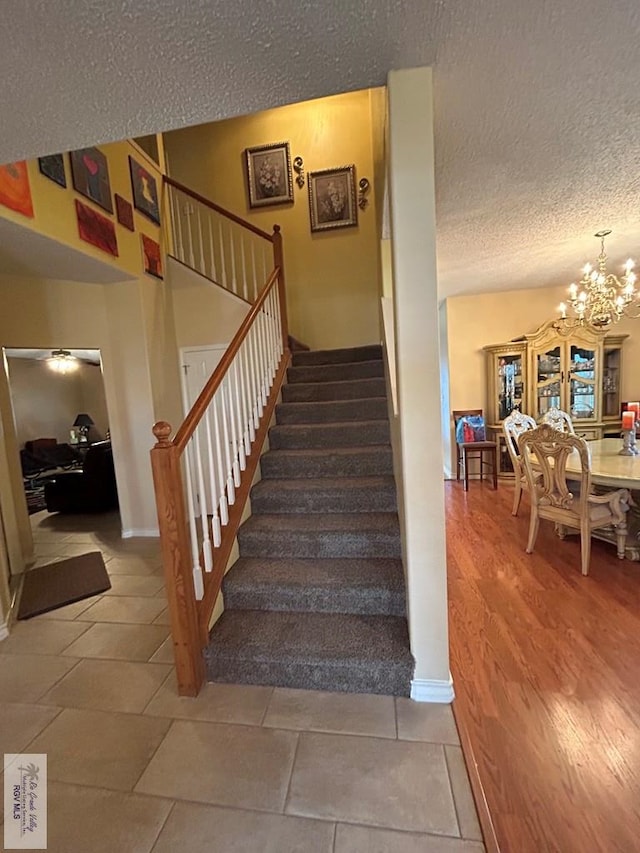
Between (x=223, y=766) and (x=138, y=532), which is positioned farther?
(x=138, y=532)

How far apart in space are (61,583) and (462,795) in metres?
2.94

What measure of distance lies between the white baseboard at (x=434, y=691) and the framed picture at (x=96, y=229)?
3.56 meters

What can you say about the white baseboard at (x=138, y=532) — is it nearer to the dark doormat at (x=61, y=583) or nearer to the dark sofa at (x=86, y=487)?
the dark doormat at (x=61, y=583)

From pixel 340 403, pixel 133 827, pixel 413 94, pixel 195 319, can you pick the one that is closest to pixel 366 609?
pixel 133 827

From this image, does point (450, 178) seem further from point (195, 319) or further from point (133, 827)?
point (133, 827)

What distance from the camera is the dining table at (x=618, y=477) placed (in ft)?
8.15

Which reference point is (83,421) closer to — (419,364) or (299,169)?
(299,169)

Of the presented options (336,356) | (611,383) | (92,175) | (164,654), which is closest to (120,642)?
(164,654)

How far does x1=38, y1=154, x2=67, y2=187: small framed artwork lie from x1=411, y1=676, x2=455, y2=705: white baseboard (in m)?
3.67

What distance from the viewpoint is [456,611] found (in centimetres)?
223

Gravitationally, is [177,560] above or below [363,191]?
below

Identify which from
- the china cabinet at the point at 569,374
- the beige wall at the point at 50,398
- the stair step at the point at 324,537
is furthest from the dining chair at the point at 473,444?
the beige wall at the point at 50,398

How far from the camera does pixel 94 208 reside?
9.81ft

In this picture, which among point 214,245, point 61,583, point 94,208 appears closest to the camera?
point 61,583
